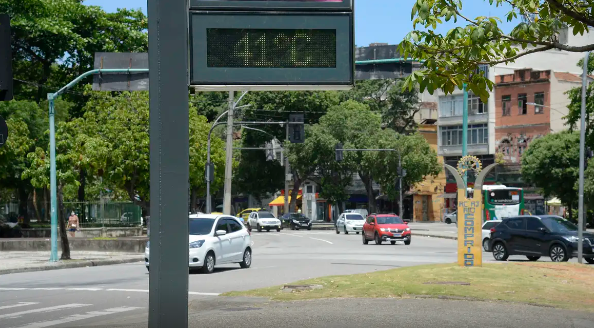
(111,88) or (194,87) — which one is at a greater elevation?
(111,88)

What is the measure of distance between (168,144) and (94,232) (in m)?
44.2

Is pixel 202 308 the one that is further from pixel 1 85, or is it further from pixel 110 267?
pixel 110 267

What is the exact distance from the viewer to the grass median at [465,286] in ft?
50.6

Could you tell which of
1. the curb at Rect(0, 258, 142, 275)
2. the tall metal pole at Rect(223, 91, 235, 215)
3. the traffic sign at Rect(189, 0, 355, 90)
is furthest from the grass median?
the tall metal pole at Rect(223, 91, 235, 215)

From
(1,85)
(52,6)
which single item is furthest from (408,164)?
(1,85)

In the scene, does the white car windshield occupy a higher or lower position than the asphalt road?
higher

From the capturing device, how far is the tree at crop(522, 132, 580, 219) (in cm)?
6444

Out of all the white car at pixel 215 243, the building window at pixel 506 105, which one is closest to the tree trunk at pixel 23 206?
the white car at pixel 215 243

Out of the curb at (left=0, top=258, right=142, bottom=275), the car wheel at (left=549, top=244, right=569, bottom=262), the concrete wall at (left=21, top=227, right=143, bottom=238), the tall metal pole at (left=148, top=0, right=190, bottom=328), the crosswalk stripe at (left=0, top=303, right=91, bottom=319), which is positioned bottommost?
the concrete wall at (left=21, top=227, right=143, bottom=238)

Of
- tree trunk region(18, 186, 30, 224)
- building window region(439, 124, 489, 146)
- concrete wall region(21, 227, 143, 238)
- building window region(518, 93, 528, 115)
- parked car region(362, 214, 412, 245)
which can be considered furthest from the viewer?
building window region(439, 124, 489, 146)

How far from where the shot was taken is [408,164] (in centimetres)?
7319

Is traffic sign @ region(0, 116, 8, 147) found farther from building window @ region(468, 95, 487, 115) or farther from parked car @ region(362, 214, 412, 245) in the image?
building window @ region(468, 95, 487, 115)

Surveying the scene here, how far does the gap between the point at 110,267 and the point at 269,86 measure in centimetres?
2213

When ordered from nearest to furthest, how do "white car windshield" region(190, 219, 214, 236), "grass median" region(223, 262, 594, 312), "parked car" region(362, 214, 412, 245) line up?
"grass median" region(223, 262, 594, 312), "white car windshield" region(190, 219, 214, 236), "parked car" region(362, 214, 412, 245)
